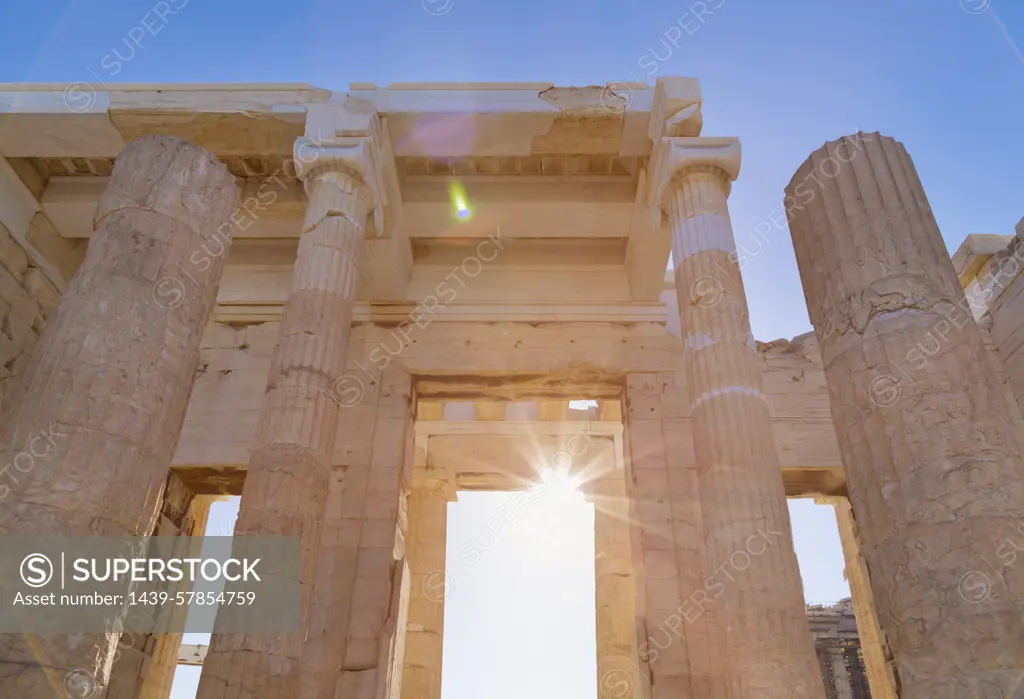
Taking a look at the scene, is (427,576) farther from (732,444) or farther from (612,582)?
(732,444)

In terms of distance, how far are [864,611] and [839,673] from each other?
12.9 m

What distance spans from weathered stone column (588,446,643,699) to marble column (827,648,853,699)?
1353cm

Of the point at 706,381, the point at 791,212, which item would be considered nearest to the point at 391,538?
the point at 706,381

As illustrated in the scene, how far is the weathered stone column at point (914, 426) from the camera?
5.02 meters

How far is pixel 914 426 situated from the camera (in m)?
5.77

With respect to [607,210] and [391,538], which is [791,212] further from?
[391,538]

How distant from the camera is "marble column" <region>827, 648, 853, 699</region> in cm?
2398

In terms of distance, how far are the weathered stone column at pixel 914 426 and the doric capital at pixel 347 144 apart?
6.25 metres

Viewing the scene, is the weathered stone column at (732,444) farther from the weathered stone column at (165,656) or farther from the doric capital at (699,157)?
the weathered stone column at (165,656)

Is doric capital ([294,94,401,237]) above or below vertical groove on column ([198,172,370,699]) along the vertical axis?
above
